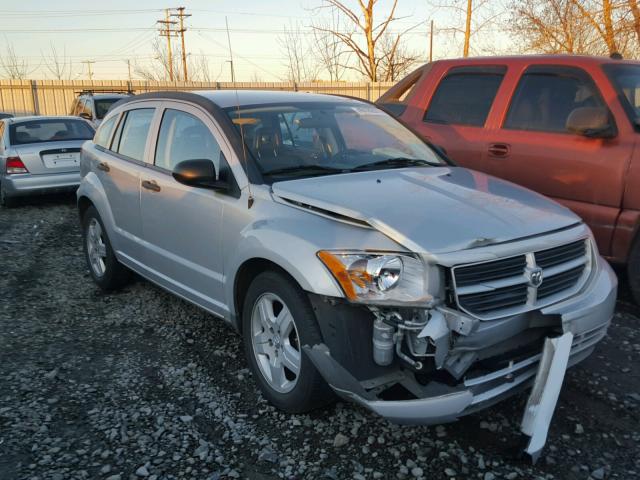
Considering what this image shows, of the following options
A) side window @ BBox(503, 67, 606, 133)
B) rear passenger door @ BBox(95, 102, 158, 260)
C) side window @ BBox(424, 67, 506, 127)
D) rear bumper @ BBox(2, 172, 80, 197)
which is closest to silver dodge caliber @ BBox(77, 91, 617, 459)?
rear passenger door @ BBox(95, 102, 158, 260)

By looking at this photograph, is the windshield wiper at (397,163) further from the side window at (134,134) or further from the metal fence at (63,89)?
the metal fence at (63,89)

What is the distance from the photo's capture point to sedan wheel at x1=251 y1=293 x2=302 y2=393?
3039 millimetres

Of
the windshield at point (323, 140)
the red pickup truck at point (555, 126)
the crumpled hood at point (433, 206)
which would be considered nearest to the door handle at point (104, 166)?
the windshield at point (323, 140)

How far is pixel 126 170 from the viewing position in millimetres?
4602

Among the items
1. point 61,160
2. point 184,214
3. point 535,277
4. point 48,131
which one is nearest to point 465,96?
point 184,214

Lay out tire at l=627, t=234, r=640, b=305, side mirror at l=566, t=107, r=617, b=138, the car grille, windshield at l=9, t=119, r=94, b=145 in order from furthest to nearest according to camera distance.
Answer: windshield at l=9, t=119, r=94, b=145
side mirror at l=566, t=107, r=617, b=138
tire at l=627, t=234, r=640, b=305
the car grille

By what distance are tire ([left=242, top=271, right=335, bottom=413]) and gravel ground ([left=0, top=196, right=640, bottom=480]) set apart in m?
0.16

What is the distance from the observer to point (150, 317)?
4.71 metres

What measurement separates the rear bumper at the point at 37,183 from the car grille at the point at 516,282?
28.3ft

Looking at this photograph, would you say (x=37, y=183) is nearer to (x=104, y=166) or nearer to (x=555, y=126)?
(x=104, y=166)

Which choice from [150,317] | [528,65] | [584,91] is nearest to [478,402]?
[150,317]

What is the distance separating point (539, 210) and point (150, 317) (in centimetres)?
314

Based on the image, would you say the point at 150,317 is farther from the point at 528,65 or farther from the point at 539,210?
the point at 528,65

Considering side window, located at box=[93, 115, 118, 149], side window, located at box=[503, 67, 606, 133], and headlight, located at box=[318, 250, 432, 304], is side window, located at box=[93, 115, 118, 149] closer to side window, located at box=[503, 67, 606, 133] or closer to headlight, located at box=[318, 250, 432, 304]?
headlight, located at box=[318, 250, 432, 304]
